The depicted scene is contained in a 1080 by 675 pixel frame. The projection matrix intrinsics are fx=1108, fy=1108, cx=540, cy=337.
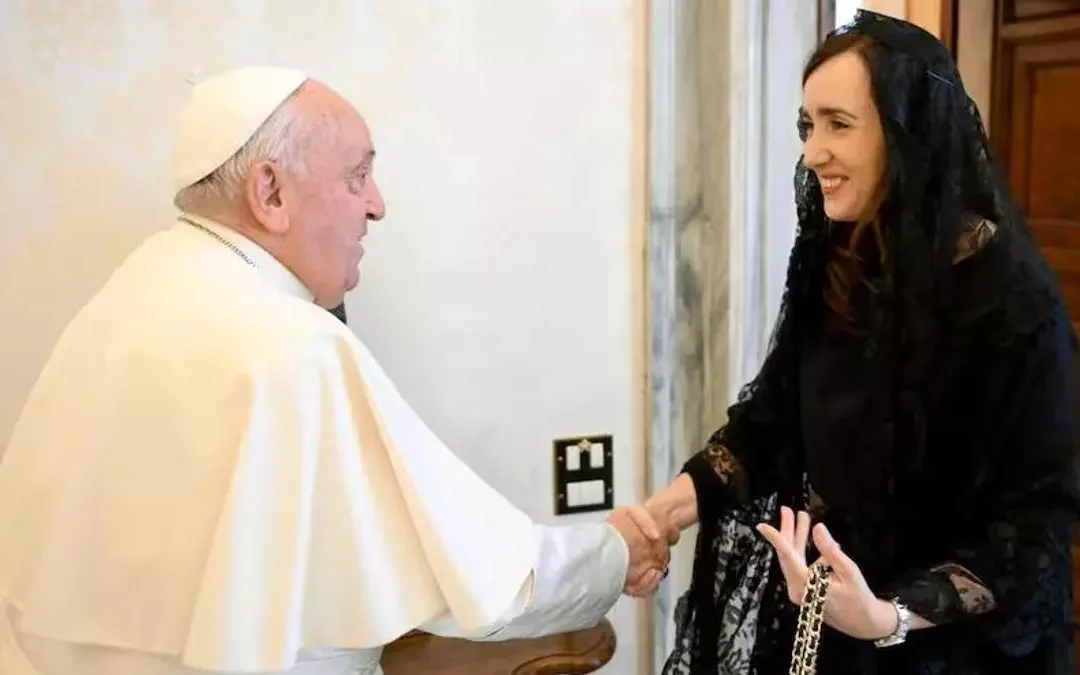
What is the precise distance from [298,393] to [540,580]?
0.38 meters

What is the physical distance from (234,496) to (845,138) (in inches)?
32.8

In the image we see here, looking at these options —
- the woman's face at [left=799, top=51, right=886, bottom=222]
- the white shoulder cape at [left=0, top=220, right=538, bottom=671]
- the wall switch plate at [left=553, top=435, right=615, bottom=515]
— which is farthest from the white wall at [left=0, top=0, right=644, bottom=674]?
the woman's face at [left=799, top=51, right=886, bottom=222]

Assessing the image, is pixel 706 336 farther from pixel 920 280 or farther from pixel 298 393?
pixel 298 393

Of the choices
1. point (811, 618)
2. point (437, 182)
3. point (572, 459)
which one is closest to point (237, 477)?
point (811, 618)

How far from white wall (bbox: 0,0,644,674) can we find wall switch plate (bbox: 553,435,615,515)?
19mm

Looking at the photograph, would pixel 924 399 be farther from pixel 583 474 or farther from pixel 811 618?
pixel 583 474

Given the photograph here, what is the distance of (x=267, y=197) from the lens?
1.33m

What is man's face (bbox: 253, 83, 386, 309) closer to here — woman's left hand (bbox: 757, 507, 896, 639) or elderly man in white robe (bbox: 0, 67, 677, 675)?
elderly man in white robe (bbox: 0, 67, 677, 675)

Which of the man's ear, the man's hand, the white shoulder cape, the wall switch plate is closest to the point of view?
the white shoulder cape

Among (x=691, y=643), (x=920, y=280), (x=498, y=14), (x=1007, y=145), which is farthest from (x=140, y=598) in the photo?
(x=1007, y=145)

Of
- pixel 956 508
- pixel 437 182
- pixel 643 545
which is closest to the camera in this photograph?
pixel 956 508

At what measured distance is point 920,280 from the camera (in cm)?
131

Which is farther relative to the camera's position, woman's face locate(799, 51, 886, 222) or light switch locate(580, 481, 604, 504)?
light switch locate(580, 481, 604, 504)

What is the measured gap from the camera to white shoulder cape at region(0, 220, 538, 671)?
3.92 ft
